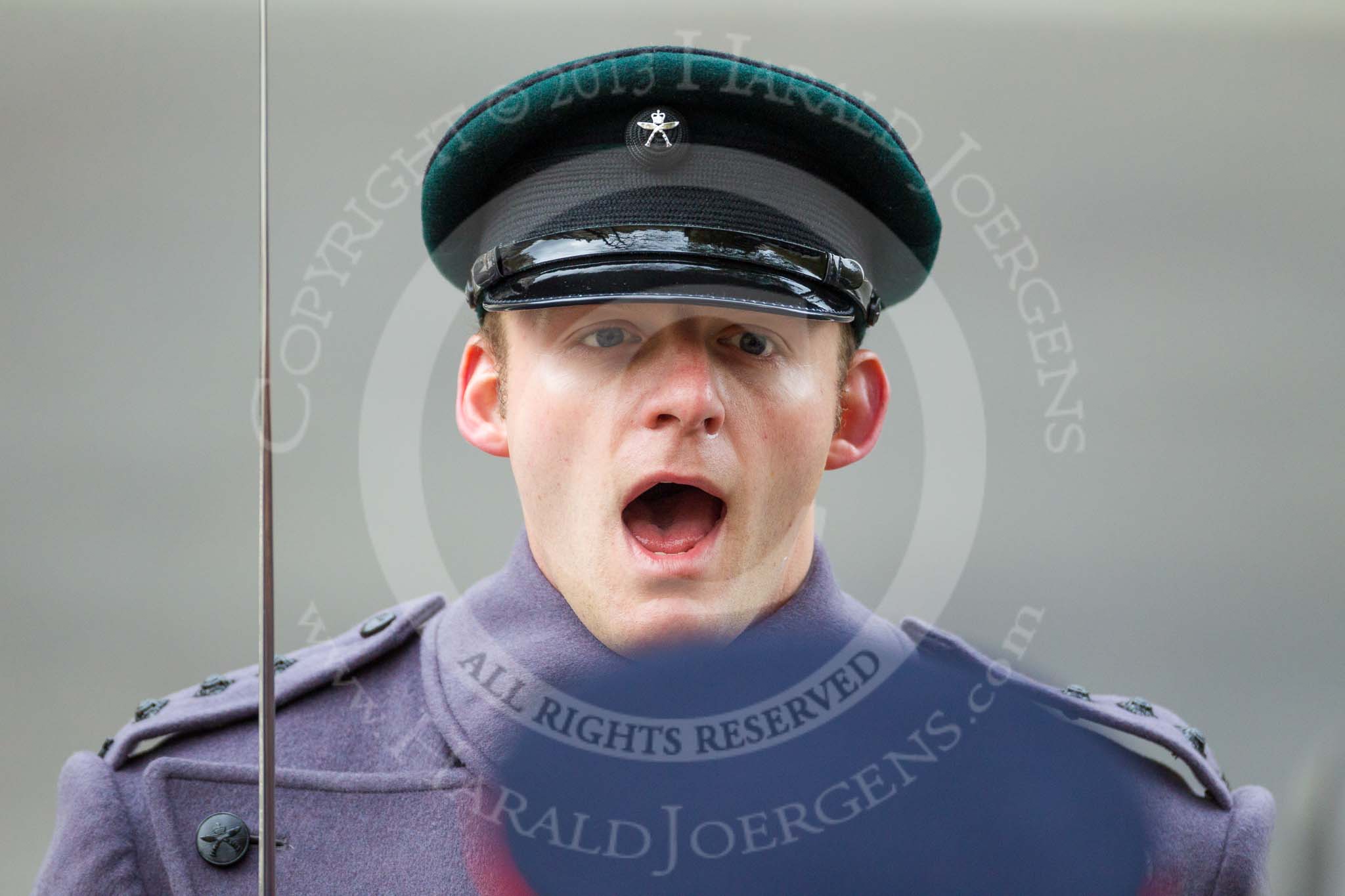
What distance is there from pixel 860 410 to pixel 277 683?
65 cm

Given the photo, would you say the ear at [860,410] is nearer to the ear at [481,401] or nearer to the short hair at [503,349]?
the short hair at [503,349]

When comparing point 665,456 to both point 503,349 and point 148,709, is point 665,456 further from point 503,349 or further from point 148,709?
point 148,709

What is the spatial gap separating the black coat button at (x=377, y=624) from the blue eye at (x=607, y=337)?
406 mm

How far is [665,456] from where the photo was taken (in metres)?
1.21

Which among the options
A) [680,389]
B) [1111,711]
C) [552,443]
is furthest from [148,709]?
[1111,711]

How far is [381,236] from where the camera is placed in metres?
1.99

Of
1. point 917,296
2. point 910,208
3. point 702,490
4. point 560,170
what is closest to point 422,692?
point 702,490

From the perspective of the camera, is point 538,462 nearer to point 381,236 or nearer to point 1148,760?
point 1148,760

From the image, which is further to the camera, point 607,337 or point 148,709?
point 148,709

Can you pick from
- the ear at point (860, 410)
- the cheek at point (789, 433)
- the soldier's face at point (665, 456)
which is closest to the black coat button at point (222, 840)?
the soldier's face at point (665, 456)

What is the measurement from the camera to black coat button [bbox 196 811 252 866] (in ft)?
3.97

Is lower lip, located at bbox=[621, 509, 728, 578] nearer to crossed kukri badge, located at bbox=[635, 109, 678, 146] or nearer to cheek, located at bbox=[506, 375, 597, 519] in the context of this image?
cheek, located at bbox=[506, 375, 597, 519]

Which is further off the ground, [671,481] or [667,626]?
[671,481]

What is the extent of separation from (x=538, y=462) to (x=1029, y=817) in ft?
1.77
